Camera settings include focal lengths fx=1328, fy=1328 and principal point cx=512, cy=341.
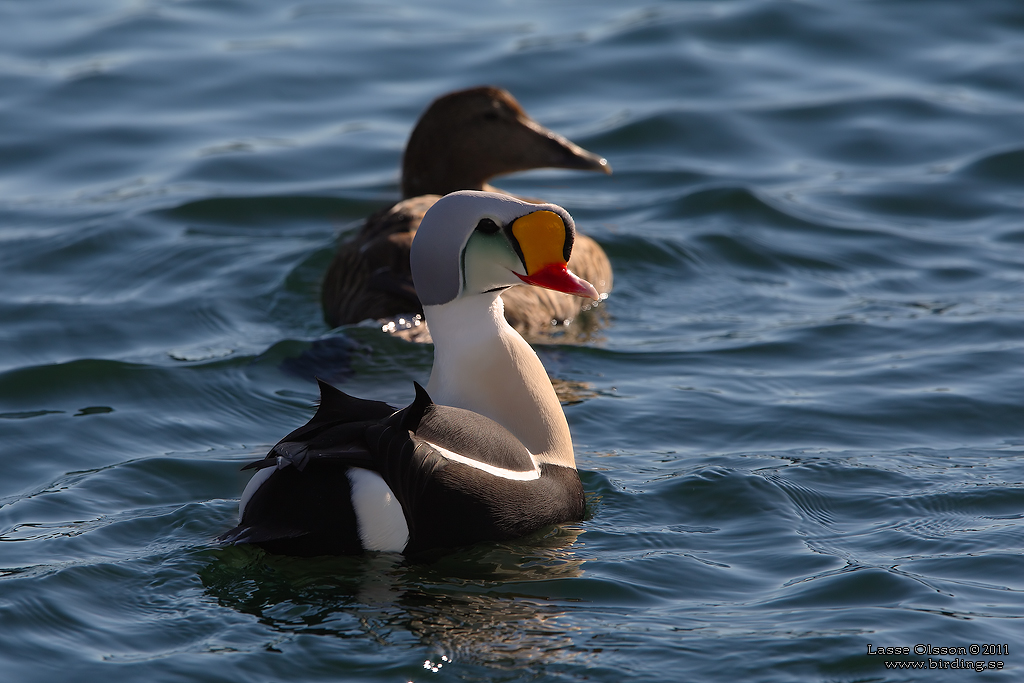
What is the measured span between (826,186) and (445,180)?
8.92 ft

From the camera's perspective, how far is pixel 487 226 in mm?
3984

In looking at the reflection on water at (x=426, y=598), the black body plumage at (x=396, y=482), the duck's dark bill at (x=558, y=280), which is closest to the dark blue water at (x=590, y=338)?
the reflection on water at (x=426, y=598)

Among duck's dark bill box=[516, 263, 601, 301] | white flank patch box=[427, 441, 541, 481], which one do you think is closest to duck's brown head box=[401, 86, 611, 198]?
duck's dark bill box=[516, 263, 601, 301]

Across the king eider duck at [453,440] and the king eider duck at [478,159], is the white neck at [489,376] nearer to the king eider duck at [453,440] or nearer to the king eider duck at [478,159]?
the king eider duck at [453,440]

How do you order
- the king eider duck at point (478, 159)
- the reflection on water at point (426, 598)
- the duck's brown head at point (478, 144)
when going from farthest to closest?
1. the duck's brown head at point (478, 144)
2. the king eider duck at point (478, 159)
3. the reflection on water at point (426, 598)

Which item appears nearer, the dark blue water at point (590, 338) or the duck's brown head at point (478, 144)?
the dark blue water at point (590, 338)

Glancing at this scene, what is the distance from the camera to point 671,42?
1077 cm

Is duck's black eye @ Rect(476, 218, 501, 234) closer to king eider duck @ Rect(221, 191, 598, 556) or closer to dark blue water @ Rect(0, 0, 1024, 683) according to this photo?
king eider duck @ Rect(221, 191, 598, 556)

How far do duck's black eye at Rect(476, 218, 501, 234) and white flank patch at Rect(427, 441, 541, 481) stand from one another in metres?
0.68

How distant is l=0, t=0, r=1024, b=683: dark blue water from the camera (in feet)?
11.4

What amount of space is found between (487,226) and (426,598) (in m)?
1.14

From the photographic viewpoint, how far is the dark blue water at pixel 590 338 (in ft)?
11.4

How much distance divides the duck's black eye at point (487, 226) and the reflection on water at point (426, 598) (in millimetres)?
919

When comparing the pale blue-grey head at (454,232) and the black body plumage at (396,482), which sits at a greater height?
the pale blue-grey head at (454,232)
